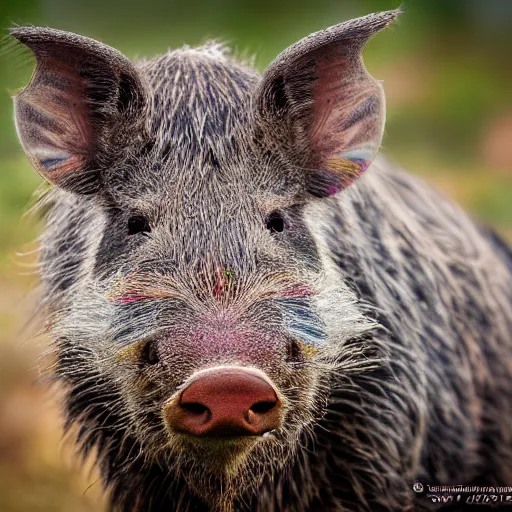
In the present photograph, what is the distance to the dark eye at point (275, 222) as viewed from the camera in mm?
2305

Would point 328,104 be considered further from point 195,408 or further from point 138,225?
point 195,408

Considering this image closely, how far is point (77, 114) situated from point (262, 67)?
4.15 ft

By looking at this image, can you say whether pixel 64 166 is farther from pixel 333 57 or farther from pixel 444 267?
pixel 444 267

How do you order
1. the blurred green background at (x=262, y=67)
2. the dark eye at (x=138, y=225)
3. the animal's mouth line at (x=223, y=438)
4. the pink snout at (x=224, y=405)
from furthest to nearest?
1. the blurred green background at (x=262, y=67)
2. the dark eye at (x=138, y=225)
3. the animal's mouth line at (x=223, y=438)
4. the pink snout at (x=224, y=405)

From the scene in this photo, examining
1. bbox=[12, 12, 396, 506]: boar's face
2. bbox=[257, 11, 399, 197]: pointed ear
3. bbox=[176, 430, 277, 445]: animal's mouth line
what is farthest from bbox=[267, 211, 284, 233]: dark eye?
bbox=[176, 430, 277, 445]: animal's mouth line

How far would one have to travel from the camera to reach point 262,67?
11.5ft

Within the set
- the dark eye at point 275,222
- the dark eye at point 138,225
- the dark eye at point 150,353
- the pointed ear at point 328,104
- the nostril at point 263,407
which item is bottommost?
the nostril at point 263,407

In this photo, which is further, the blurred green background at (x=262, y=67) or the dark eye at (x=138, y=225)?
the blurred green background at (x=262, y=67)

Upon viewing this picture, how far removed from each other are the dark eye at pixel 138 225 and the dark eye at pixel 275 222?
300 mm

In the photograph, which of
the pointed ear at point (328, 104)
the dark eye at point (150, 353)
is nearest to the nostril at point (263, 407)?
the dark eye at point (150, 353)

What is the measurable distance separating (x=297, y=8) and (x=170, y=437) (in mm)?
1901

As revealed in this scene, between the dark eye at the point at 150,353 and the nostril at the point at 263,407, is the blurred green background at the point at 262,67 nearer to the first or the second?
the dark eye at the point at 150,353

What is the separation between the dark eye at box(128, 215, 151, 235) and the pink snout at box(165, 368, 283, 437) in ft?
1.65

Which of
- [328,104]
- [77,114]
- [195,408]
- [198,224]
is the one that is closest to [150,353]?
[195,408]
